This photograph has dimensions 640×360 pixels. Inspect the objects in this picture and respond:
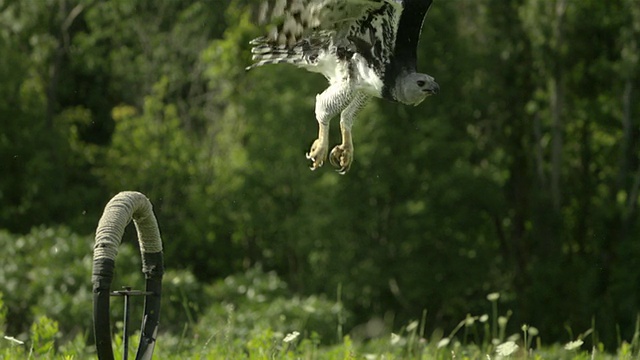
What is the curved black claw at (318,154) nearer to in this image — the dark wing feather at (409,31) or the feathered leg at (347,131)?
the feathered leg at (347,131)


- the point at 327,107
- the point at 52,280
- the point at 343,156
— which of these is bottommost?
the point at 52,280

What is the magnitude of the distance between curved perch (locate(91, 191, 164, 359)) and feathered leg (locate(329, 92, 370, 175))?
1.98 feet

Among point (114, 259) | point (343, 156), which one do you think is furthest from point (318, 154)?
point (114, 259)

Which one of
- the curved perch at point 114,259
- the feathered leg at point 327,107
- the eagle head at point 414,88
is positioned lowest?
the curved perch at point 114,259

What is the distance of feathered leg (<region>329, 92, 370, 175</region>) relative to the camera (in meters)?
3.17

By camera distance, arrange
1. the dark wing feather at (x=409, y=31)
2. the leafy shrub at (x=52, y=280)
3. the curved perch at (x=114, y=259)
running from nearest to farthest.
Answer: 1. the dark wing feather at (x=409, y=31)
2. the curved perch at (x=114, y=259)
3. the leafy shrub at (x=52, y=280)

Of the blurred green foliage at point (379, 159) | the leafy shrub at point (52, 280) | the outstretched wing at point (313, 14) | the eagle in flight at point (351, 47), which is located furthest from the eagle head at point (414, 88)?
the blurred green foliage at point (379, 159)

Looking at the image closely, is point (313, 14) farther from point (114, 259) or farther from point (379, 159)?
point (379, 159)

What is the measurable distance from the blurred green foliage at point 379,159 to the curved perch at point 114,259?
10.3 metres

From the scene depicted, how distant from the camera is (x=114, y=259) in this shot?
313 centimetres

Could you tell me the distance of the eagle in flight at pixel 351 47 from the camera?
9.62ft

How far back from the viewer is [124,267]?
9.55 metres

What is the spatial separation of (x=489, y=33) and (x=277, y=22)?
13395 millimetres

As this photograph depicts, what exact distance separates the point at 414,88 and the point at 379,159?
459 inches
